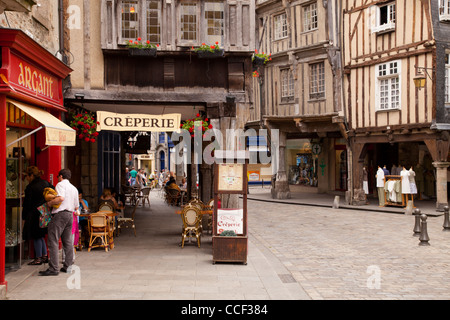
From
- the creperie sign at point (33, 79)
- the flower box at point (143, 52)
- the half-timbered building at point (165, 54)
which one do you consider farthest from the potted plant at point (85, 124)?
the flower box at point (143, 52)

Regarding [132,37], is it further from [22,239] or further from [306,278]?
[306,278]

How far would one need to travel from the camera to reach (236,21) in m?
11.6

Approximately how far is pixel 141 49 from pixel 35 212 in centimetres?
444

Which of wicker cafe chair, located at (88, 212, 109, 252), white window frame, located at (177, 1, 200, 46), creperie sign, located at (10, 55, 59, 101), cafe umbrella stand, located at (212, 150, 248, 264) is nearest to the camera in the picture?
creperie sign, located at (10, 55, 59, 101)

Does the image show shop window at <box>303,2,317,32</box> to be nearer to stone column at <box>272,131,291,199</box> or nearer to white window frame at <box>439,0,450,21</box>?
stone column at <box>272,131,291,199</box>

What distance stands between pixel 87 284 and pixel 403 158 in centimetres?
2081

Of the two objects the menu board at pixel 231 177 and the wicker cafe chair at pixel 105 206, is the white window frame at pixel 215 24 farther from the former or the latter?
the wicker cafe chair at pixel 105 206

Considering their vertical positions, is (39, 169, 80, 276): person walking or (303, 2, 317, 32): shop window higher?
(303, 2, 317, 32): shop window

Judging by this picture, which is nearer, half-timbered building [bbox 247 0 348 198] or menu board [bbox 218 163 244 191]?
menu board [bbox 218 163 244 191]

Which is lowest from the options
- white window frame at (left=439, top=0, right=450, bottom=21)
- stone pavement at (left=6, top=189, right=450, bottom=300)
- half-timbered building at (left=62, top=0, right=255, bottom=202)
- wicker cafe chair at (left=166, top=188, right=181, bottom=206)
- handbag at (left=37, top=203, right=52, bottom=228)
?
stone pavement at (left=6, top=189, right=450, bottom=300)

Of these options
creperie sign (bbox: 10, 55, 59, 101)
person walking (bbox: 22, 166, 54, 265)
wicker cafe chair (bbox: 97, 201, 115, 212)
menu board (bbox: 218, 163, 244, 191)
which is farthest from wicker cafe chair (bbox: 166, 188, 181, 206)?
person walking (bbox: 22, 166, 54, 265)

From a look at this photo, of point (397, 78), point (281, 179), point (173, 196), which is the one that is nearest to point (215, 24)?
point (173, 196)

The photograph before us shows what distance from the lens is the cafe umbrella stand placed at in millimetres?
9184
